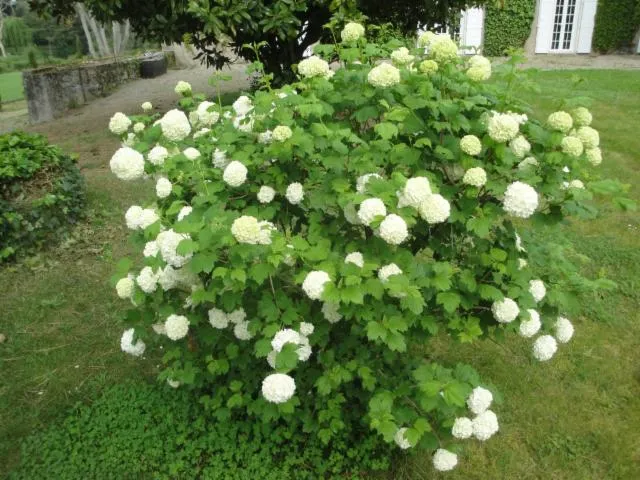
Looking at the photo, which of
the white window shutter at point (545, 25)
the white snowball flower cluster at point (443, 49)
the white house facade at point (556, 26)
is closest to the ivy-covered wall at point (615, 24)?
the white house facade at point (556, 26)

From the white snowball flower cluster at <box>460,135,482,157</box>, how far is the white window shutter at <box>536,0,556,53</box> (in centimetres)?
1995

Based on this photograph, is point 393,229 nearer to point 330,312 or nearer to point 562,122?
point 330,312

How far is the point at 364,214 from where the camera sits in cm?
183

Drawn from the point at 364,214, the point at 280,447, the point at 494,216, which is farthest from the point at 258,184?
the point at 280,447

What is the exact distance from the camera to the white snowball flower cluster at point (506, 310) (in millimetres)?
2127

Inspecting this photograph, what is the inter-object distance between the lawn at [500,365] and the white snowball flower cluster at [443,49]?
539mm

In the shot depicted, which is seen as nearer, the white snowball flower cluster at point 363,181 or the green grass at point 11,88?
the white snowball flower cluster at point 363,181

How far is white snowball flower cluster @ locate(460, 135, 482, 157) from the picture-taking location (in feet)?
6.46

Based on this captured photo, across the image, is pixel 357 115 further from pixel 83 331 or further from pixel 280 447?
pixel 83 331

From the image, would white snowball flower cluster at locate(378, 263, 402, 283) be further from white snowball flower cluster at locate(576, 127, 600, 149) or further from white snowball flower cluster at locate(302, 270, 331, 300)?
white snowball flower cluster at locate(576, 127, 600, 149)

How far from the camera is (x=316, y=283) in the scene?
183cm

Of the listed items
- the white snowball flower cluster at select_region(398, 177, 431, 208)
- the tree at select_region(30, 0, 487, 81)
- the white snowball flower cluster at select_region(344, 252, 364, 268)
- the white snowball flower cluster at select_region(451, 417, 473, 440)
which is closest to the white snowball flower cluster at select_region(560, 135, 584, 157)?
the white snowball flower cluster at select_region(398, 177, 431, 208)

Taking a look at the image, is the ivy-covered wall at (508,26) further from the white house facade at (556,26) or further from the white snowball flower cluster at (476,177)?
the white snowball flower cluster at (476,177)

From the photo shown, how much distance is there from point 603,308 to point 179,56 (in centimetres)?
1609
